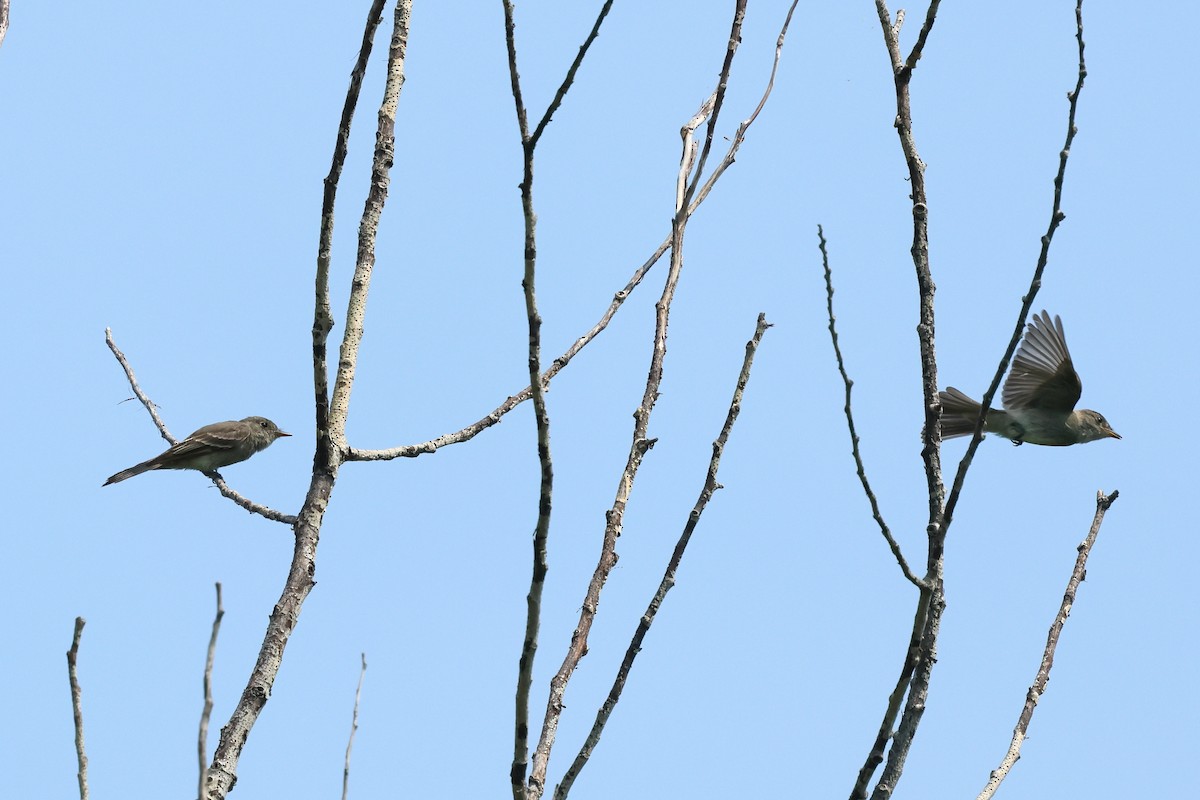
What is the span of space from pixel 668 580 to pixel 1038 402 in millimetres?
8810

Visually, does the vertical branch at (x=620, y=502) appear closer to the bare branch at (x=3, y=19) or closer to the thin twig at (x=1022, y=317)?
the thin twig at (x=1022, y=317)

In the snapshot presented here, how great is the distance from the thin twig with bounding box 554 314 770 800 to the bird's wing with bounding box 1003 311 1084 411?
749cm

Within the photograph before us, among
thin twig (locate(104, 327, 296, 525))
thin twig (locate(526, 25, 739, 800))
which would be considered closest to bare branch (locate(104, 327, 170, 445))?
thin twig (locate(104, 327, 296, 525))

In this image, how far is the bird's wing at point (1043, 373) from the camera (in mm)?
11312

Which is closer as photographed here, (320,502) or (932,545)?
(932,545)

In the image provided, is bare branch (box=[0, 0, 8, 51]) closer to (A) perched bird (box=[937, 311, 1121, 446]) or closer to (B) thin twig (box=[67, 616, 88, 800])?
(B) thin twig (box=[67, 616, 88, 800])

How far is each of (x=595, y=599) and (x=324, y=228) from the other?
1480 mm

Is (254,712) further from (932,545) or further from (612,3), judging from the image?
(612,3)

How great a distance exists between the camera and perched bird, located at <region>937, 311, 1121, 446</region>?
1134cm

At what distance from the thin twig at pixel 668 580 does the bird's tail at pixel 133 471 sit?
8.53m

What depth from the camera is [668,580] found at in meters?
4.07

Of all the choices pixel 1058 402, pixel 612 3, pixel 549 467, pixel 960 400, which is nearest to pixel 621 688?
pixel 549 467

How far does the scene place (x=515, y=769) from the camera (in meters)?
2.83

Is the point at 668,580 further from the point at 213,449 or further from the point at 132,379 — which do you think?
the point at 213,449
